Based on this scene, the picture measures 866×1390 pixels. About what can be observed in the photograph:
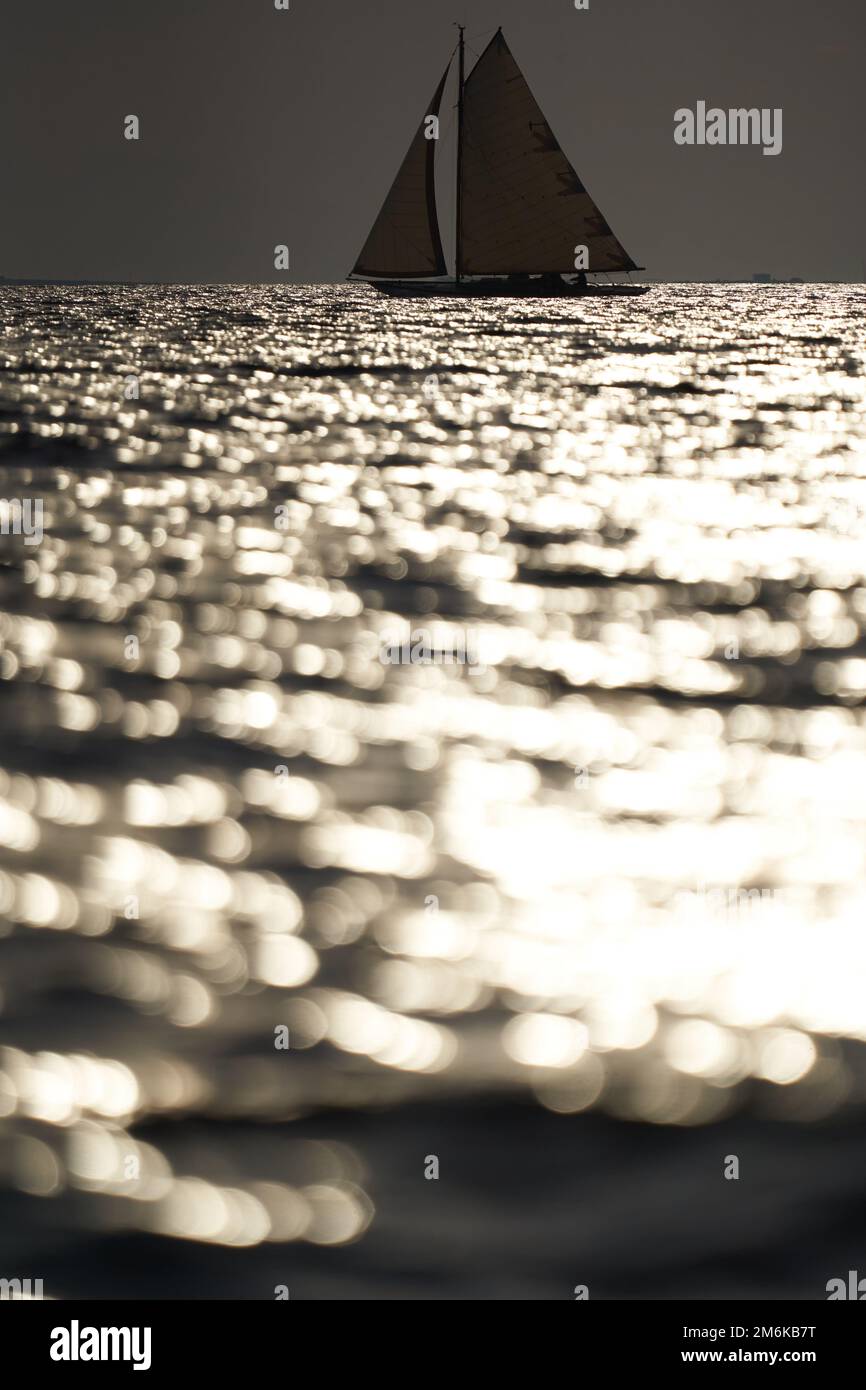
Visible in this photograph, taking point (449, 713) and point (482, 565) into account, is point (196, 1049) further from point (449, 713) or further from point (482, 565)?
point (482, 565)

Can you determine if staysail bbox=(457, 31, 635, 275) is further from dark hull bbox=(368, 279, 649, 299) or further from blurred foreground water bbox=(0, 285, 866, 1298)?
blurred foreground water bbox=(0, 285, 866, 1298)

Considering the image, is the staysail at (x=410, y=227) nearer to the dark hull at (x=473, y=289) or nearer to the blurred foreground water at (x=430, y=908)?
the dark hull at (x=473, y=289)

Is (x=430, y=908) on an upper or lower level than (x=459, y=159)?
lower

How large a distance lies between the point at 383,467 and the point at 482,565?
1367 cm

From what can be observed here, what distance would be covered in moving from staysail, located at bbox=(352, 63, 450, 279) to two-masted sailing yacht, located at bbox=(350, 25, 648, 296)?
0.28 feet

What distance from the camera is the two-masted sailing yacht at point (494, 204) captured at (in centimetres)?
14762

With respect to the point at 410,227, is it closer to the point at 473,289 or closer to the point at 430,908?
the point at 473,289

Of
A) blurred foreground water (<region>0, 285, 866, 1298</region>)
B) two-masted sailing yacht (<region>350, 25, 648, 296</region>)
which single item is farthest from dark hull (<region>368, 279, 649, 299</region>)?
blurred foreground water (<region>0, 285, 866, 1298</region>)

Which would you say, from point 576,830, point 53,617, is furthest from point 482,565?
point 576,830

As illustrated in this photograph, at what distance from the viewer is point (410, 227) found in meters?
155

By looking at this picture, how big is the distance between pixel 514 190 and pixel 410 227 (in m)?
10.00

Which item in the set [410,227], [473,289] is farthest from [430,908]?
[473,289]

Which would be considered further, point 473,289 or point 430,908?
point 473,289

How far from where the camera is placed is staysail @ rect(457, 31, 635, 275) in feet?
484
